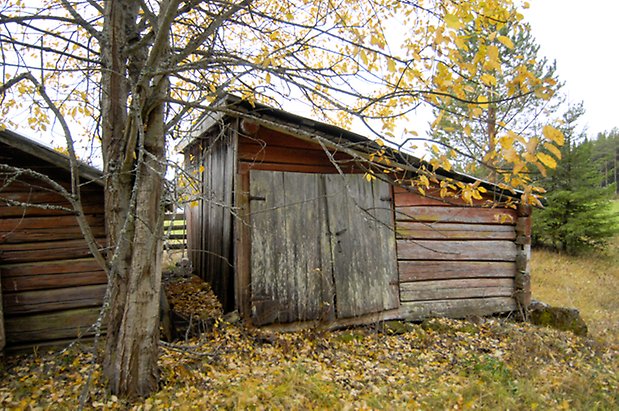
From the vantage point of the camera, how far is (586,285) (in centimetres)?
1012

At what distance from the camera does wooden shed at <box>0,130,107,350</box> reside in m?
4.71

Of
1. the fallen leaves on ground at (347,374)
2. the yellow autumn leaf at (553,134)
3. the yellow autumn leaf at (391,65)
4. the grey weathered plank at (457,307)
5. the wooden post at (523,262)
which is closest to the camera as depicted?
the yellow autumn leaf at (553,134)

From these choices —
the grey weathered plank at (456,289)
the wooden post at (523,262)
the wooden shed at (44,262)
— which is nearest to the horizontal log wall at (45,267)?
the wooden shed at (44,262)

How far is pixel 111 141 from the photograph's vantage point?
371cm

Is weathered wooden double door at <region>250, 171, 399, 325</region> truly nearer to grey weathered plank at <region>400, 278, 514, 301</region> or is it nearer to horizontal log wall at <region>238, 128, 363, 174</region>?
horizontal log wall at <region>238, 128, 363, 174</region>

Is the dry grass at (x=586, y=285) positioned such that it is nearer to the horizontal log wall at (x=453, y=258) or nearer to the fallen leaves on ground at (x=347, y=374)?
the horizontal log wall at (x=453, y=258)

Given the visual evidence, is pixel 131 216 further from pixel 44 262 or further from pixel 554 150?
pixel 554 150

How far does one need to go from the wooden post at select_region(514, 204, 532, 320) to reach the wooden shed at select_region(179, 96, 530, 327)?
19 millimetres

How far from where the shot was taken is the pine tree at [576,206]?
12203 millimetres

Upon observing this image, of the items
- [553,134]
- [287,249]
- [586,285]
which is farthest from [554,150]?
[586,285]

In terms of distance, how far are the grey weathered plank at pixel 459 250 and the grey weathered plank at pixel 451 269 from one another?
3.3 inches

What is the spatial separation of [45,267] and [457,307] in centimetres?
635

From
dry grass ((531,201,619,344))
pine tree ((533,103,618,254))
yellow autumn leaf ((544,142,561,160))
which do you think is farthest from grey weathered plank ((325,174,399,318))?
pine tree ((533,103,618,254))

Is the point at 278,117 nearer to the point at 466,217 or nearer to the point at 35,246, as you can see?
the point at 35,246
